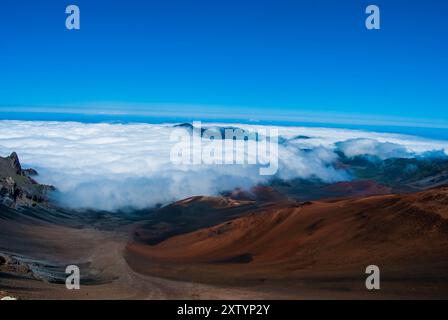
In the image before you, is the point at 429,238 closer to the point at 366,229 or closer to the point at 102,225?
the point at 366,229

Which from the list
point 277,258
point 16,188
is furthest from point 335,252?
point 16,188

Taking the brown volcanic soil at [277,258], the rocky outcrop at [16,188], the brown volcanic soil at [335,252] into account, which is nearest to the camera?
the brown volcanic soil at [277,258]

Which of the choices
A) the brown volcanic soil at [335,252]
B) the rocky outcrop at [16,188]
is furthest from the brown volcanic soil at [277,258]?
the rocky outcrop at [16,188]

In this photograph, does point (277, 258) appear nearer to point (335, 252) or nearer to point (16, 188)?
point (335, 252)

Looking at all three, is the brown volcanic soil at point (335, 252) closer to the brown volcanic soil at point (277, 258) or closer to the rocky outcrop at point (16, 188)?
the brown volcanic soil at point (277, 258)

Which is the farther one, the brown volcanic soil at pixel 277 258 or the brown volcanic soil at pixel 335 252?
the brown volcanic soil at pixel 335 252

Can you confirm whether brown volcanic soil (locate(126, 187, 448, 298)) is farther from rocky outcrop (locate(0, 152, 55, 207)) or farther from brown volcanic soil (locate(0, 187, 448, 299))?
rocky outcrop (locate(0, 152, 55, 207))
